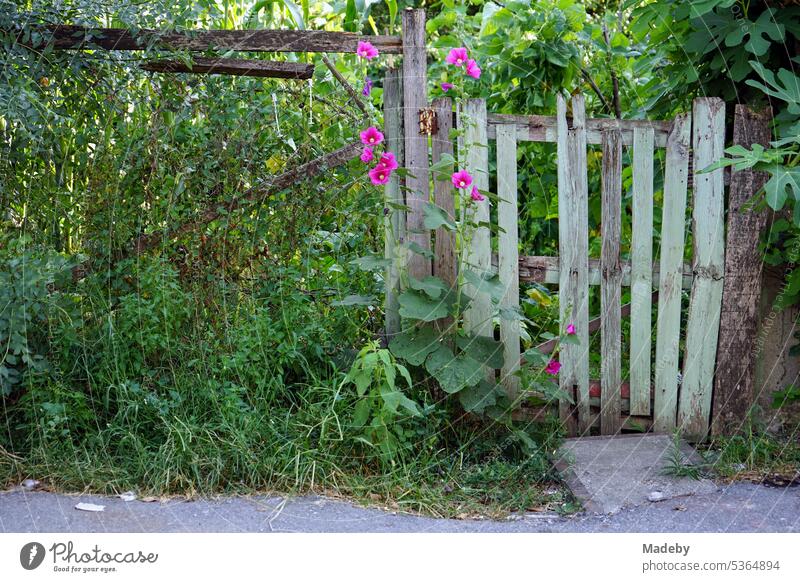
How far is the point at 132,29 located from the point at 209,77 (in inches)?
15.9

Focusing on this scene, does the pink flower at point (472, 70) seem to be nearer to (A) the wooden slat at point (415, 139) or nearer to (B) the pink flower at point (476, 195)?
(A) the wooden slat at point (415, 139)

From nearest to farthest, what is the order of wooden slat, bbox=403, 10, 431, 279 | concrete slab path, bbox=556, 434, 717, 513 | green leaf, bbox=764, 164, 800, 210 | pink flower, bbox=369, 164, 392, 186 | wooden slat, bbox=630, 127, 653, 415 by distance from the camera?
green leaf, bbox=764, 164, 800, 210, concrete slab path, bbox=556, 434, 717, 513, pink flower, bbox=369, 164, 392, 186, wooden slat, bbox=403, 10, 431, 279, wooden slat, bbox=630, 127, 653, 415

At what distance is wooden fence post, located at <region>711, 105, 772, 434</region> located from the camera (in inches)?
164

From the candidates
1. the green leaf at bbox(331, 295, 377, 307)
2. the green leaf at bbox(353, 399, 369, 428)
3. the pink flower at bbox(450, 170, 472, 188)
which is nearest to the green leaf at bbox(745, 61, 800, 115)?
the pink flower at bbox(450, 170, 472, 188)

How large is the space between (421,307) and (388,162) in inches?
25.9

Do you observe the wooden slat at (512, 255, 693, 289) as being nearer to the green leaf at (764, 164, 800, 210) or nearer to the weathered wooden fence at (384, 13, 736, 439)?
the weathered wooden fence at (384, 13, 736, 439)

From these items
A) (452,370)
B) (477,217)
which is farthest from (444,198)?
(452,370)

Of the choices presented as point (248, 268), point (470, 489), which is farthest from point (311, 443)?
point (248, 268)

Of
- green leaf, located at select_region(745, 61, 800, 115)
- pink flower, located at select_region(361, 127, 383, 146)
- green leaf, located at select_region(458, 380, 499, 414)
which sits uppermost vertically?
green leaf, located at select_region(745, 61, 800, 115)

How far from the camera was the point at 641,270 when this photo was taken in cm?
418

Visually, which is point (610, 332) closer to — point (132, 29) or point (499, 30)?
point (499, 30)

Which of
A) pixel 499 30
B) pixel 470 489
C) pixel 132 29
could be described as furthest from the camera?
pixel 499 30

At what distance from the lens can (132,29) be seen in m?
4.05

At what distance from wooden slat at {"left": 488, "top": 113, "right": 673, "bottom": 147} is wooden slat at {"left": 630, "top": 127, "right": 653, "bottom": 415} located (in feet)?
0.20
